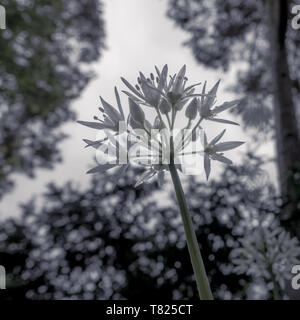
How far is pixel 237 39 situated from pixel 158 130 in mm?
6290

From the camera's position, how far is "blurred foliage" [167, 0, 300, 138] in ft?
19.3

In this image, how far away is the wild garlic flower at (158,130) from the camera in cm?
83

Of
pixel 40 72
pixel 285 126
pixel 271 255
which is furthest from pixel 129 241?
pixel 40 72

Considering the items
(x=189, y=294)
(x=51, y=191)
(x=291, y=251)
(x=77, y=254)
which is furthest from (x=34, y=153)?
(x=291, y=251)

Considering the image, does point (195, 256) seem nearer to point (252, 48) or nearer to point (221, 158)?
point (221, 158)

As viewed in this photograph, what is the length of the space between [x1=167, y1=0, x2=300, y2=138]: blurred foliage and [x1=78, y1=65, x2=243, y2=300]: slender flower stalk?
4968 millimetres

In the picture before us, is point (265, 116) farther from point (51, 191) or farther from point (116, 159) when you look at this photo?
point (116, 159)

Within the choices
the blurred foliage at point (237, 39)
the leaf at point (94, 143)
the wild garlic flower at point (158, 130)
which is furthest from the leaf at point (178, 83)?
the blurred foliage at point (237, 39)

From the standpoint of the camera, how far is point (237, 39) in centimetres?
641

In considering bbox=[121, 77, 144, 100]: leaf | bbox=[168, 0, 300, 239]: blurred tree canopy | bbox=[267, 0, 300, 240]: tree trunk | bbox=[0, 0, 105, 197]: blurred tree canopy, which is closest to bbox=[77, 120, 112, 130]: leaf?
bbox=[121, 77, 144, 100]: leaf

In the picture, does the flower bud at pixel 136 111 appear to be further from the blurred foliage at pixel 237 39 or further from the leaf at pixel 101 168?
the blurred foliage at pixel 237 39

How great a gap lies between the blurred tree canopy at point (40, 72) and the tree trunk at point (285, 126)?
408cm

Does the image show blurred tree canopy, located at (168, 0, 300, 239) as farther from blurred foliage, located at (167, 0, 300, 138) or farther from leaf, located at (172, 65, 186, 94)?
leaf, located at (172, 65, 186, 94)

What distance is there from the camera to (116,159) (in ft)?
2.75
